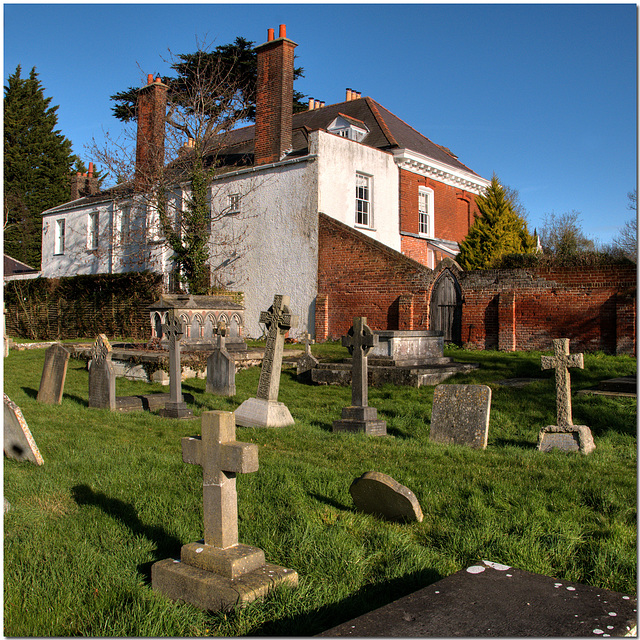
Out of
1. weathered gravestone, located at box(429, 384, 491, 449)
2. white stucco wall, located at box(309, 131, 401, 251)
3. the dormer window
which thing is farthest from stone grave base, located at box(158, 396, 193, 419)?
the dormer window

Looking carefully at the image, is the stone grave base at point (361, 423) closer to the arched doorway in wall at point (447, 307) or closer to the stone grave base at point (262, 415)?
the stone grave base at point (262, 415)

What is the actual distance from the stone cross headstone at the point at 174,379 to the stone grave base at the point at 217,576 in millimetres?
6437

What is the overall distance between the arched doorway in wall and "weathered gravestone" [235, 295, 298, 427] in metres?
10.8

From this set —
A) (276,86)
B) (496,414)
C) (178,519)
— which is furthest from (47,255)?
(178,519)

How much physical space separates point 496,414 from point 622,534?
17.3 ft

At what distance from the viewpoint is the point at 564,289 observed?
17.5 meters

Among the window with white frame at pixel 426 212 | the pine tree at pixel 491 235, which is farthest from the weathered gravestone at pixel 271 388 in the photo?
the window with white frame at pixel 426 212

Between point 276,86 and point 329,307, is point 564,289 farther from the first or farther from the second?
point 276,86

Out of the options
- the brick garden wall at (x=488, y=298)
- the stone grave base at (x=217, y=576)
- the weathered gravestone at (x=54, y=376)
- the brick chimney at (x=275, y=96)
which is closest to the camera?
the stone grave base at (x=217, y=576)

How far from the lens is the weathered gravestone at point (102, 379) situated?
10.6 meters

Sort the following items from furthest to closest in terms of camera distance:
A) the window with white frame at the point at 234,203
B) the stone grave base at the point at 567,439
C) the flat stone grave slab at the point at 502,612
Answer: the window with white frame at the point at 234,203 → the stone grave base at the point at 567,439 → the flat stone grave slab at the point at 502,612

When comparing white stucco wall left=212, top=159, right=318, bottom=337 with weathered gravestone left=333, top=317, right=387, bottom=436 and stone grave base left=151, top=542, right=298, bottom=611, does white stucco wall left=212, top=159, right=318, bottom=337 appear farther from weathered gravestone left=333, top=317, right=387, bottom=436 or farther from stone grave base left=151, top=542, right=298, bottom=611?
stone grave base left=151, top=542, right=298, bottom=611

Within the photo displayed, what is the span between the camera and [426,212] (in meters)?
26.4

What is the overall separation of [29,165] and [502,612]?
52692 millimetres
